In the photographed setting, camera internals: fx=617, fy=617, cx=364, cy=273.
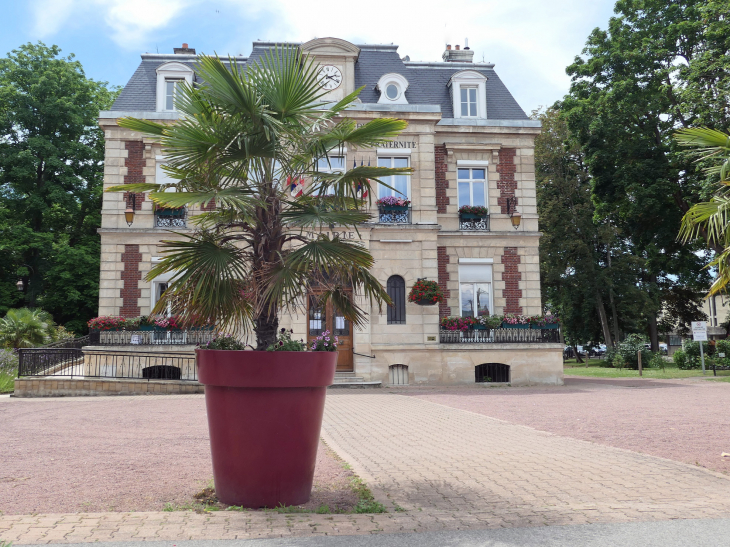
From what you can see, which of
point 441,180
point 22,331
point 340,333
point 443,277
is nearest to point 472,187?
point 441,180

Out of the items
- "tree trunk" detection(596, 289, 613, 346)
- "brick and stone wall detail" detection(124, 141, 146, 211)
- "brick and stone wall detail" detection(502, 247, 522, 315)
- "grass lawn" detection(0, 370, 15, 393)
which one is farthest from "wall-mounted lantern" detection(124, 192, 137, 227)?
"tree trunk" detection(596, 289, 613, 346)

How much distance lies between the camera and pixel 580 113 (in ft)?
94.4

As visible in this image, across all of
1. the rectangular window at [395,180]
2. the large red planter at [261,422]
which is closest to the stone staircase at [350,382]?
the rectangular window at [395,180]

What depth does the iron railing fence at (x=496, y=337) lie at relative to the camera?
20453 mm

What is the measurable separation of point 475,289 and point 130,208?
1207cm

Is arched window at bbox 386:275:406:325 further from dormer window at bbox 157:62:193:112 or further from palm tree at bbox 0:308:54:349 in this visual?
palm tree at bbox 0:308:54:349

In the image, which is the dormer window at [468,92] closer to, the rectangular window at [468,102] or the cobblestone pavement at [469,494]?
the rectangular window at [468,102]

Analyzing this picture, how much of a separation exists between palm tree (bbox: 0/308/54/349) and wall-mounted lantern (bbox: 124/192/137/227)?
5.20 metres

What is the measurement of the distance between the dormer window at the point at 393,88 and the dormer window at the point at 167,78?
671 centimetres

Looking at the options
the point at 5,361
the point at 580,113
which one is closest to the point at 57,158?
the point at 5,361

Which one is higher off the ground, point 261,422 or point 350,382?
point 261,422

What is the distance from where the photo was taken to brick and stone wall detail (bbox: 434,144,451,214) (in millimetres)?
21766

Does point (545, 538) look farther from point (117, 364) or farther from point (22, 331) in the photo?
point (22, 331)

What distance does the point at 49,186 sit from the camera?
30.2 metres
